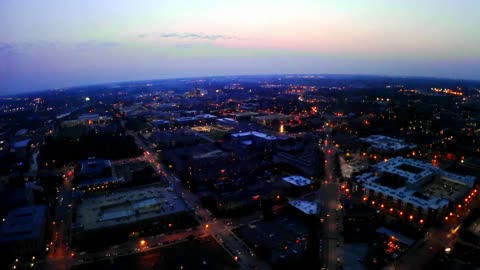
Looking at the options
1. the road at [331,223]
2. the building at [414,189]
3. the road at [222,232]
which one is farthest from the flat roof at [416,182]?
the road at [222,232]

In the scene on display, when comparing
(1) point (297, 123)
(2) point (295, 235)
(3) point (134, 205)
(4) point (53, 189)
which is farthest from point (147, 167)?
(1) point (297, 123)

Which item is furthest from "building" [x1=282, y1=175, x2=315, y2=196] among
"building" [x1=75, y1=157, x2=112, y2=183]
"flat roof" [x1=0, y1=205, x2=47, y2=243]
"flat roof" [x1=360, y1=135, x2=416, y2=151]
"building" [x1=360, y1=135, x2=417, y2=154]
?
"flat roof" [x1=0, y1=205, x2=47, y2=243]

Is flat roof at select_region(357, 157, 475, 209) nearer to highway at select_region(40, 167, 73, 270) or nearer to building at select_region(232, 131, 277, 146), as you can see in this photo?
building at select_region(232, 131, 277, 146)

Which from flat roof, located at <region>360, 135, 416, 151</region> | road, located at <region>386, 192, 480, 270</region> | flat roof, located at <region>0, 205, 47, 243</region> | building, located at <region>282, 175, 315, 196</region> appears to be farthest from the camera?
flat roof, located at <region>360, 135, 416, 151</region>

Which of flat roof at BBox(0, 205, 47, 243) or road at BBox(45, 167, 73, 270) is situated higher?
flat roof at BBox(0, 205, 47, 243)

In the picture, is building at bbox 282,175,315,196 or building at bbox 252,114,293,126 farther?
building at bbox 252,114,293,126

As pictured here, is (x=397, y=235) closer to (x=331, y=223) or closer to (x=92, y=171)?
(x=331, y=223)

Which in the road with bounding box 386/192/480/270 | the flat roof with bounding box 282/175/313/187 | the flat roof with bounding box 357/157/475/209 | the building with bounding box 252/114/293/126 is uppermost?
the building with bounding box 252/114/293/126

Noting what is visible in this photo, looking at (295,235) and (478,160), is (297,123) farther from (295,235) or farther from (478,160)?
(295,235)
